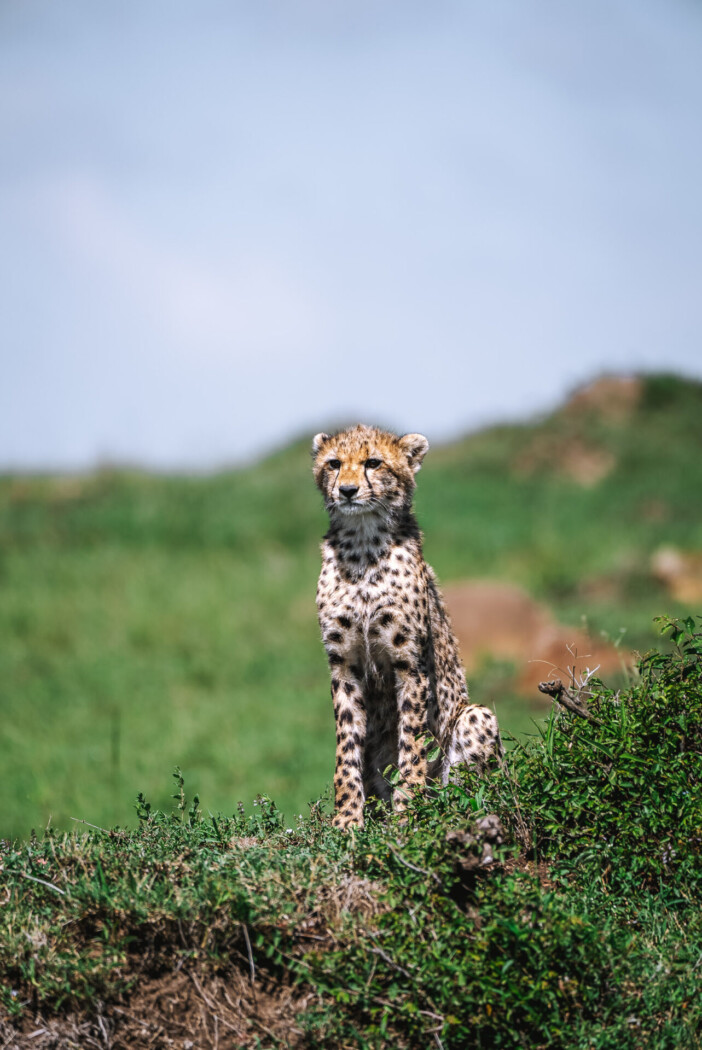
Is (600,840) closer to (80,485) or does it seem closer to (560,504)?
(560,504)

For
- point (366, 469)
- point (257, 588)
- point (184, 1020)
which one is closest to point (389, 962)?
point (184, 1020)

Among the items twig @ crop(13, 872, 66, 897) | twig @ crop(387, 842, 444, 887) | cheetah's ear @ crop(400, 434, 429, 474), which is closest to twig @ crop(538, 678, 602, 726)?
twig @ crop(387, 842, 444, 887)

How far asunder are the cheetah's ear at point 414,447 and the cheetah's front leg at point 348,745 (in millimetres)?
923

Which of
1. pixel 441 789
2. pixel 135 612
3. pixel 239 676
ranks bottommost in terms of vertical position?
pixel 441 789

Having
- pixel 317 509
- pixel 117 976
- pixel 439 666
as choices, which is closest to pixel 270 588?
pixel 317 509

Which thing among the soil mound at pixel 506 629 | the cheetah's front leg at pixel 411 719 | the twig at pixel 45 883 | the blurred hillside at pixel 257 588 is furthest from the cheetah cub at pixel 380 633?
the soil mound at pixel 506 629

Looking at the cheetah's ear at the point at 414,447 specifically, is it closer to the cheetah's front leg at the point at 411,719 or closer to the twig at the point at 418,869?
the cheetah's front leg at the point at 411,719

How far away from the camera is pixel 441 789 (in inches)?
158

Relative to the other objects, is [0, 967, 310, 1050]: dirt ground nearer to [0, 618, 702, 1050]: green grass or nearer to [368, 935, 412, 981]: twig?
[0, 618, 702, 1050]: green grass

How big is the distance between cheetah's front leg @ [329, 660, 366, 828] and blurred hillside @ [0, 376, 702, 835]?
4.27m

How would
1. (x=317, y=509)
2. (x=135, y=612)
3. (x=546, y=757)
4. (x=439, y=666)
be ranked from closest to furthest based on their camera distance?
(x=546, y=757)
(x=439, y=666)
(x=135, y=612)
(x=317, y=509)

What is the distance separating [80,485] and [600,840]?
69.2 feet

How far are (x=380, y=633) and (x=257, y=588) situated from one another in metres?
14.2

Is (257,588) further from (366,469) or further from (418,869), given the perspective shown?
(418,869)
